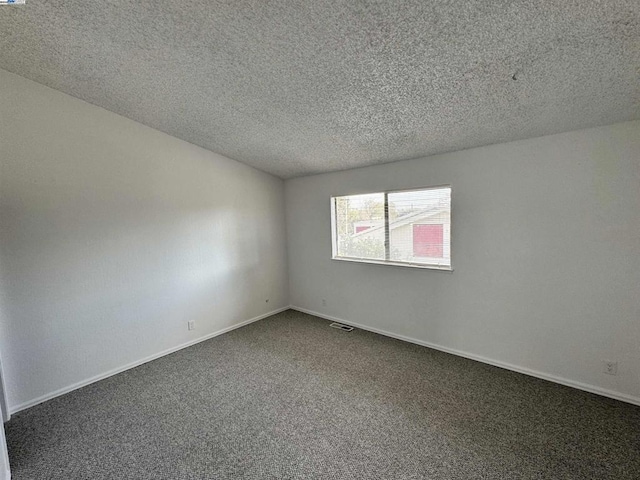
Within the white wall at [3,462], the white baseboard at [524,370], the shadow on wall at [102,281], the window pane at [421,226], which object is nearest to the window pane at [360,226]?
the window pane at [421,226]

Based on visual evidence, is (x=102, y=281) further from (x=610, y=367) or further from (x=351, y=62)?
(x=610, y=367)

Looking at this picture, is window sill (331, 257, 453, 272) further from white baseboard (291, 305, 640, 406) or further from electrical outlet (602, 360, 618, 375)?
electrical outlet (602, 360, 618, 375)

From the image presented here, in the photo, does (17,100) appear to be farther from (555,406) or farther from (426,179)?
(555,406)

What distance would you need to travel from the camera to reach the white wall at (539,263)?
216 centimetres

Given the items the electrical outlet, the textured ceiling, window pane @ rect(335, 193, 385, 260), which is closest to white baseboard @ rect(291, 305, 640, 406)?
the electrical outlet

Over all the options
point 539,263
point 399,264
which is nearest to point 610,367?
point 539,263

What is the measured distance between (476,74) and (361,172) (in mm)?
→ 2006

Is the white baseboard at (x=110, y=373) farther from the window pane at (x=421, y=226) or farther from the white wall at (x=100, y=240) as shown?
the window pane at (x=421, y=226)

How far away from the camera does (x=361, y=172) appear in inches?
146

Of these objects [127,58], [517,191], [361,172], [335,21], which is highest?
[127,58]

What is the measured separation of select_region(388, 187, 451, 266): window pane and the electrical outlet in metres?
1.43

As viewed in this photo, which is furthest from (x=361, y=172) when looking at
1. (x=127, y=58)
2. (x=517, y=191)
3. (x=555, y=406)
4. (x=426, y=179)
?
(x=555, y=406)

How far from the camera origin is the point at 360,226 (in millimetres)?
3926

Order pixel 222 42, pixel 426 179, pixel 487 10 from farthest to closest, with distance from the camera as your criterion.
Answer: pixel 426 179, pixel 222 42, pixel 487 10
